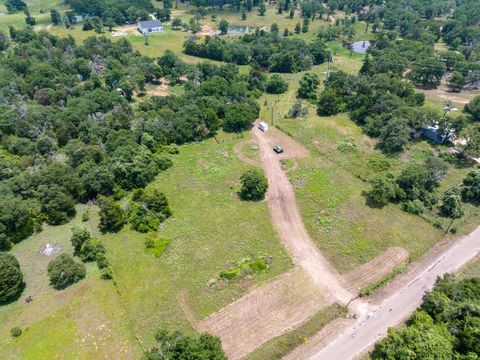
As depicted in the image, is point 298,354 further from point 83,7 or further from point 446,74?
point 83,7

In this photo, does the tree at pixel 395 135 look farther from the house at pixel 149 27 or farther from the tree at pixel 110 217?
the house at pixel 149 27

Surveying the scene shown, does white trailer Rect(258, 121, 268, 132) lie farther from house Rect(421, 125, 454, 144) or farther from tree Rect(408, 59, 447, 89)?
tree Rect(408, 59, 447, 89)

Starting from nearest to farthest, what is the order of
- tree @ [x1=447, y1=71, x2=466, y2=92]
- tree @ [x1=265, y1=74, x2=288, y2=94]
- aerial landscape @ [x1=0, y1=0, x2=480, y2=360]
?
aerial landscape @ [x1=0, y1=0, x2=480, y2=360]
tree @ [x1=447, y1=71, x2=466, y2=92]
tree @ [x1=265, y1=74, x2=288, y2=94]

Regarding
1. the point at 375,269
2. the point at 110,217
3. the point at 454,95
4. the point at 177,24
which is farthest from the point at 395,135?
the point at 177,24

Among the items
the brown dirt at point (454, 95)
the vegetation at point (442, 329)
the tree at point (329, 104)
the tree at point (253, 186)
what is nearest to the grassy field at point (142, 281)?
the tree at point (253, 186)

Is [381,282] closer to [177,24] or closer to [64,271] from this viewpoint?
[64,271]

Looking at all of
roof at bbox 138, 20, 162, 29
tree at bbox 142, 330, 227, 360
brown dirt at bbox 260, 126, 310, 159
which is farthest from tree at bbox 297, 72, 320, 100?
roof at bbox 138, 20, 162, 29
